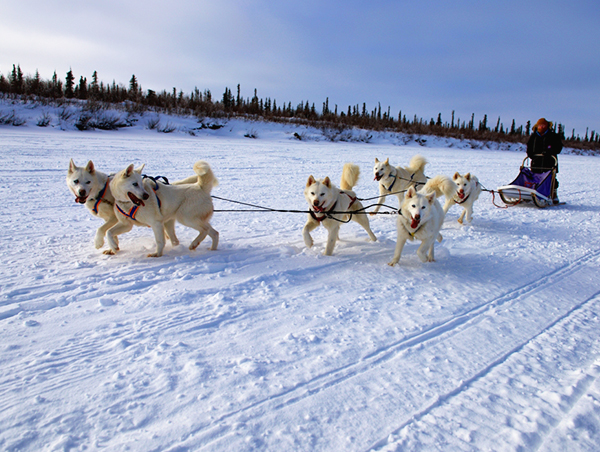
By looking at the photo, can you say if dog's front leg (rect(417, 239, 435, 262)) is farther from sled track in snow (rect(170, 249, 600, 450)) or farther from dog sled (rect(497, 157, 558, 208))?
dog sled (rect(497, 157, 558, 208))

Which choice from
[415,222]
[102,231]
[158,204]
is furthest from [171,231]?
[415,222]

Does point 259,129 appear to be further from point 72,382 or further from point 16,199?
point 72,382

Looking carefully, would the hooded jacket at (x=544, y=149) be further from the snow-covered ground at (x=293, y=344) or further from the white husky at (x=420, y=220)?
the white husky at (x=420, y=220)

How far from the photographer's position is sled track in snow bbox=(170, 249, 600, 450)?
170 centimetres

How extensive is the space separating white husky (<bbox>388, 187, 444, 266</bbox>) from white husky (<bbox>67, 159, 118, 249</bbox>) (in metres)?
3.04

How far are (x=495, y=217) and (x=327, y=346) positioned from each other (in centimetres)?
545

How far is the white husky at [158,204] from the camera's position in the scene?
11.7 ft

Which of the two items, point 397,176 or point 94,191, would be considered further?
point 397,176

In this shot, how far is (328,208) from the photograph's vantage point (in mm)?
4027

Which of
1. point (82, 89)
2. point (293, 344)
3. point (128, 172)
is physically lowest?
point (293, 344)

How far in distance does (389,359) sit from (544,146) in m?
7.60

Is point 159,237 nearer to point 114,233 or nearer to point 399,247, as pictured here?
point 114,233

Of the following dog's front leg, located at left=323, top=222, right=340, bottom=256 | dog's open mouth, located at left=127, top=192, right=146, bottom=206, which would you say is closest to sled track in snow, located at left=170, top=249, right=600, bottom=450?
dog's front leg, located at left=323, top=222, right=340, bottom=256

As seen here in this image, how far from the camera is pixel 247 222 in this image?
556 centimetres
